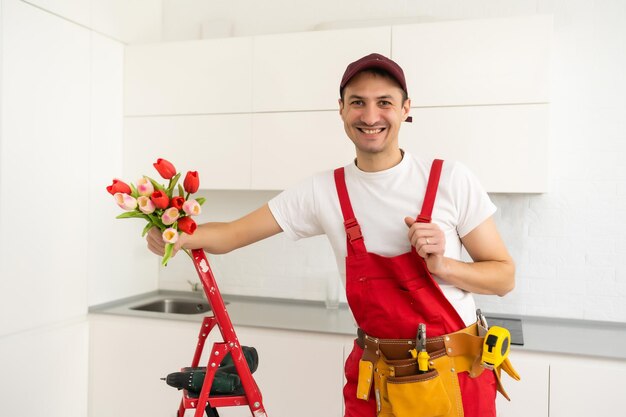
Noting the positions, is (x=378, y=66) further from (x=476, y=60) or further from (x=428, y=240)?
(x=476, y=60)

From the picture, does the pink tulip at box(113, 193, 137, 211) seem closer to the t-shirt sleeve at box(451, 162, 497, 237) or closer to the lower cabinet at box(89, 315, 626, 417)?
the t-shirt sleeve at box(451, 162, 497, 237)

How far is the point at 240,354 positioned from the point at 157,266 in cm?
202

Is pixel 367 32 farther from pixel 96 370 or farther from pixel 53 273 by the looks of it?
pixel 96 370

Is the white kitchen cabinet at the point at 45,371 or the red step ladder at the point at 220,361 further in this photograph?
the white kitchen cabinet at the point at 45,371

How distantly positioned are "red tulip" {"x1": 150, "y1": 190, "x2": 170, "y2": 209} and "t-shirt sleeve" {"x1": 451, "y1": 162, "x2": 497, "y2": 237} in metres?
0.76

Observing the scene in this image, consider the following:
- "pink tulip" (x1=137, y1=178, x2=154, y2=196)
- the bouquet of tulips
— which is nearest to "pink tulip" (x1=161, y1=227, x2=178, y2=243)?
the bouquet of tulips

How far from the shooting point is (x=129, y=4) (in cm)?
324

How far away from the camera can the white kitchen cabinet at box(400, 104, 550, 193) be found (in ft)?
8.49

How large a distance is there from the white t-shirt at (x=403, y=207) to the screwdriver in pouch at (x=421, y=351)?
0.13 metres

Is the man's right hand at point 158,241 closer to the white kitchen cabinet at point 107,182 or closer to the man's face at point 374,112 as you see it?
the man's face at point 374,112

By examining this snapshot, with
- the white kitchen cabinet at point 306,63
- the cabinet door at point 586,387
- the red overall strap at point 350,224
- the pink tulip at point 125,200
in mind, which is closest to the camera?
the pink tulip at point 125,200

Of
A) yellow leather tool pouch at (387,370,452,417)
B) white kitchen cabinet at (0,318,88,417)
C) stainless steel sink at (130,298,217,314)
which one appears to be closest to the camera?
yellow leather tool pouch at (387,370,452,417)

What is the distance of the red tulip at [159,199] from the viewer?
1.49m

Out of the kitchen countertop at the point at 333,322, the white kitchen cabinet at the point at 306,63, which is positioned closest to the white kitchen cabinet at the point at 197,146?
the white kitchen cabinet at the point at 306,63
